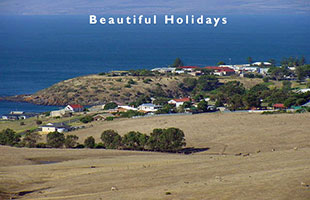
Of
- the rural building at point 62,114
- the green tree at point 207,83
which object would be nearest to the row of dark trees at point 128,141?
the rural building at point 62,114

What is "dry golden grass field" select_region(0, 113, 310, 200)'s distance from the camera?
18.1 metres

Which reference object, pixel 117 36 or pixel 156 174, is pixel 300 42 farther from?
pixel 156 174

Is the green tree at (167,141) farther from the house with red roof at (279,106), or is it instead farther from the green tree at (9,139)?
the house with red roof at (279,106)

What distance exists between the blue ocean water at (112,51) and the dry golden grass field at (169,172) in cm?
3559

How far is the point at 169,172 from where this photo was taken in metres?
22.1

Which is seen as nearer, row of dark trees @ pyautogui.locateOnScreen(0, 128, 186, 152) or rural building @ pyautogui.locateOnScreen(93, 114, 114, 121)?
row of dark trees @ pyautogui.locateOnScreen(0, 128, 186, 152)

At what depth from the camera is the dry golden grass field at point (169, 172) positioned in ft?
59.4

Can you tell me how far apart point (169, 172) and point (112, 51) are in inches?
4346

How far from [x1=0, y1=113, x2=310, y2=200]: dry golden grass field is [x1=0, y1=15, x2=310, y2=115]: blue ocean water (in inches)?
1401

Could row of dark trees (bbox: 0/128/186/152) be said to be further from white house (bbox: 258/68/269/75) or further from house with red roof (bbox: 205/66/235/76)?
white house (bbox: 258/68/269/75)

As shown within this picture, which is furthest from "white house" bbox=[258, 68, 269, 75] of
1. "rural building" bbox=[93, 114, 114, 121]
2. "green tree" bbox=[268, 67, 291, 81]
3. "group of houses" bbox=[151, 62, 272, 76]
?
"rural building" bbox=[93, 114, 114, 121]

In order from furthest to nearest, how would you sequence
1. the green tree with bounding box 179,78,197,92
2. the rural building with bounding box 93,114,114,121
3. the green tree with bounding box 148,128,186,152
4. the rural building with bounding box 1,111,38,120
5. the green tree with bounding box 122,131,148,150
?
1. the green tree with bounding box 179,78,197,92
2. the rural building with bounding box 1,111,38,120
3. the rural building with bounding box 93,114,114,121
4. the green tree with bounding box 122,131,148,150
5. the green tree with bounding box 148,128,186,152

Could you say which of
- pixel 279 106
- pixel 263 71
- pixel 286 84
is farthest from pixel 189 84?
pixel 279 106

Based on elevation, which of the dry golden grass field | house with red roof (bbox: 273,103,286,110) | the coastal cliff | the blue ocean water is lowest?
the dry golden grass field
